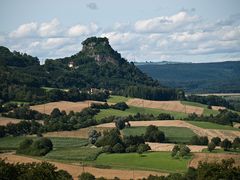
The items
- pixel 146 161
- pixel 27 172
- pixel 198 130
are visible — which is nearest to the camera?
pixel 27 172

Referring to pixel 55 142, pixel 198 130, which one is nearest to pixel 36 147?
pixel 55 142

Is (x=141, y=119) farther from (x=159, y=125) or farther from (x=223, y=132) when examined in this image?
(x=223, y=132)

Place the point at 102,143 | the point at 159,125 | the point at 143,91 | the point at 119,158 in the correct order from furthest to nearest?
the point at 143,91, the point at 159,125, the point at 102,143, the point at 119,158

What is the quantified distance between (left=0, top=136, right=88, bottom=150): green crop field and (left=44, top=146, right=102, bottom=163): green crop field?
2.82 m

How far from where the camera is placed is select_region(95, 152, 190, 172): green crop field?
8169 centimetres

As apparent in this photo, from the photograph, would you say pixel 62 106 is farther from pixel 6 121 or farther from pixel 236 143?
pixel 236 143

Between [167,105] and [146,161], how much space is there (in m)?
72.7

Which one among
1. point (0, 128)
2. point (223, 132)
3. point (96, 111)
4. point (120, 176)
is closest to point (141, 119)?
point (96, 111)

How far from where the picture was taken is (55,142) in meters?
106

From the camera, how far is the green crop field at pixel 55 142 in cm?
10150

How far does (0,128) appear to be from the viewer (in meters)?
109

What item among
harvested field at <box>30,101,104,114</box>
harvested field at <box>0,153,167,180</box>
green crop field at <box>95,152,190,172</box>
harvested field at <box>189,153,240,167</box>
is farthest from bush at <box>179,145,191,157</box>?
harvested field at <box>30,101,104,114</box>

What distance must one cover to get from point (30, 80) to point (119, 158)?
76.6m

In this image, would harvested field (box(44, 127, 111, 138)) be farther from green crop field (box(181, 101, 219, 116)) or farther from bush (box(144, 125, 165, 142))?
green crop field (box(181, 101, 219, 116))
